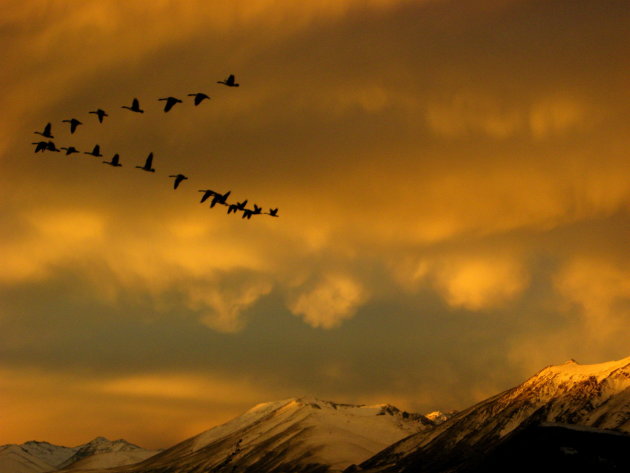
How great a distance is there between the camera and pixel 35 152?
11962cm

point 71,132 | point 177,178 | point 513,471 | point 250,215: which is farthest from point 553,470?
point 71,132

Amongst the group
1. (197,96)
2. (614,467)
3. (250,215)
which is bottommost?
(614,467)

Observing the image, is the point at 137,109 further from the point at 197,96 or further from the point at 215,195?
the point at 215,195

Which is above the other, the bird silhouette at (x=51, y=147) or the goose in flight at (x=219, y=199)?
the bird silhouette at (x=51, y=147)

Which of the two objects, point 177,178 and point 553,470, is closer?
point 177,178

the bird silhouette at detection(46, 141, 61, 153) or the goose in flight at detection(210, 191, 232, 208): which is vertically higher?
the bird silhouette at detection(46, 141, 61, 153)

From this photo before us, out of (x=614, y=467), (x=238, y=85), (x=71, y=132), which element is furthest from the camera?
(x=614, y=467)

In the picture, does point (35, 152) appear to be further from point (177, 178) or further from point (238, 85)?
point (238, 85)

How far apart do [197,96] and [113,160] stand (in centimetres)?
1948

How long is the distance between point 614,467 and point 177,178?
413ft

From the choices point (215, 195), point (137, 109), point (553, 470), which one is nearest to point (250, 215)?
point (215, 195)

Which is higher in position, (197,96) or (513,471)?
→ (197,96)

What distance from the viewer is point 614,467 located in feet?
628

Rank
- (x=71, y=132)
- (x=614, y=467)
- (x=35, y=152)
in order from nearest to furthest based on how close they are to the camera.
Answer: (x=71, y=132)
(x=35, y=152)
(x=614, y=467)
